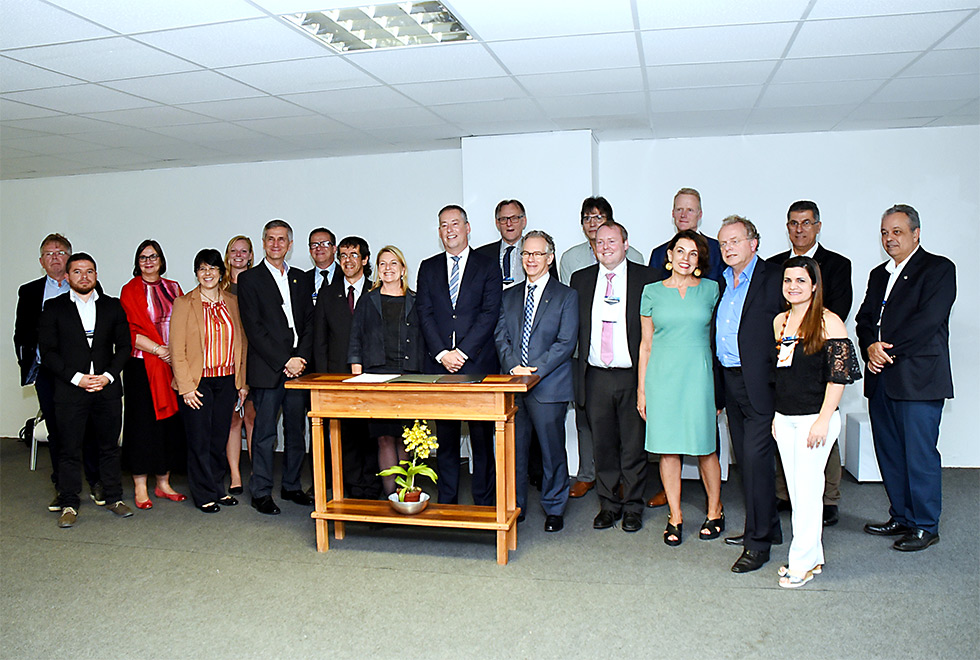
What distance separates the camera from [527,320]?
14.5 ft

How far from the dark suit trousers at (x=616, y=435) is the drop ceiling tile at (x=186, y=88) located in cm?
268

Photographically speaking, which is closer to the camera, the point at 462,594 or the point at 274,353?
the point at 462,594

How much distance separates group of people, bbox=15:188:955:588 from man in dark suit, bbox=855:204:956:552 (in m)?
0.01

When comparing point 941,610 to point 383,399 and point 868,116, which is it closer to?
point 383,399

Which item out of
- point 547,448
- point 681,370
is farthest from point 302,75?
point 681,370

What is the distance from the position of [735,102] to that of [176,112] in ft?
12.1

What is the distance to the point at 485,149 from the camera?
19.8ft

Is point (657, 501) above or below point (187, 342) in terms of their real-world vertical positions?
below

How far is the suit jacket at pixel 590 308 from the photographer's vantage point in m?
4.34

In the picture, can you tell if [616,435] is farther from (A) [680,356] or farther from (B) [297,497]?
(B) [297,497]

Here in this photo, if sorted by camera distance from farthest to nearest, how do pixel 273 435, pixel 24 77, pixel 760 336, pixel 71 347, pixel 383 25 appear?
pixel 273 435, pixel 71 347, pixel 24 77, pixel 760 336, pixel 383 25

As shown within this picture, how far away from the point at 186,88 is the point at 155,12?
4.13ft

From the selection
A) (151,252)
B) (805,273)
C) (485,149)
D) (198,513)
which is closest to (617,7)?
(805,273)

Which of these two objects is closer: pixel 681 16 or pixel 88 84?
pixel 681 16
